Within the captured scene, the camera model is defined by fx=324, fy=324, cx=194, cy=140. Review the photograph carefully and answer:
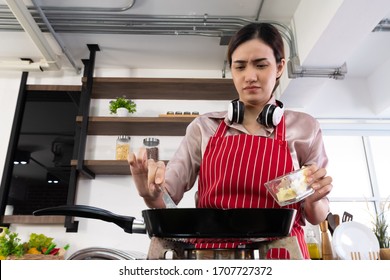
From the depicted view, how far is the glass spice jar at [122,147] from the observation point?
2354mm

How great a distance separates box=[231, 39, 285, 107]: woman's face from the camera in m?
0.94

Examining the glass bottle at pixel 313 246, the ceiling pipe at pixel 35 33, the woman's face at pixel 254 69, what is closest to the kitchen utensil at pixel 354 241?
the glass bottle at pixel 313 246

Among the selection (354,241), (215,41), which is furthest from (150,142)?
(354,241)

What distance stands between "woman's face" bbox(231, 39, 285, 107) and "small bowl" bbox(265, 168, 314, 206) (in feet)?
1.20

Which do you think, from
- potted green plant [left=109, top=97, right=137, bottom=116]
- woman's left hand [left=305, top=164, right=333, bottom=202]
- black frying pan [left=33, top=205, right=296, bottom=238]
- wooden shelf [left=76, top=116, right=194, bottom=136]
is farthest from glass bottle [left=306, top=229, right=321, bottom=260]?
black frying pan [left=33, top=205, right=296, bottom=238]

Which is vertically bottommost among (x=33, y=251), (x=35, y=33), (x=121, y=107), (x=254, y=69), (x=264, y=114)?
(x=33, y=251)

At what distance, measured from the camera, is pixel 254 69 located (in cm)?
94

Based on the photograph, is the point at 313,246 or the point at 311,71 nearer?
the point at 311,71

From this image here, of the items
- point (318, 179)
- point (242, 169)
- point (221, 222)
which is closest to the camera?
point (221, 222)

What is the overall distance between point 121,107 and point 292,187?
6.57ft

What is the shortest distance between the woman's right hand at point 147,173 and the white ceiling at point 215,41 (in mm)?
1267

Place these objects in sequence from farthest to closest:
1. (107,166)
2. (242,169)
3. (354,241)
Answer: (107,166) → (354,241) → (242,169)

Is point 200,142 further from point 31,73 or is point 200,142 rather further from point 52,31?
point 31,73

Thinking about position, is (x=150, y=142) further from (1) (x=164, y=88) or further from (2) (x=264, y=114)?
(2) (x=264, y=114)
